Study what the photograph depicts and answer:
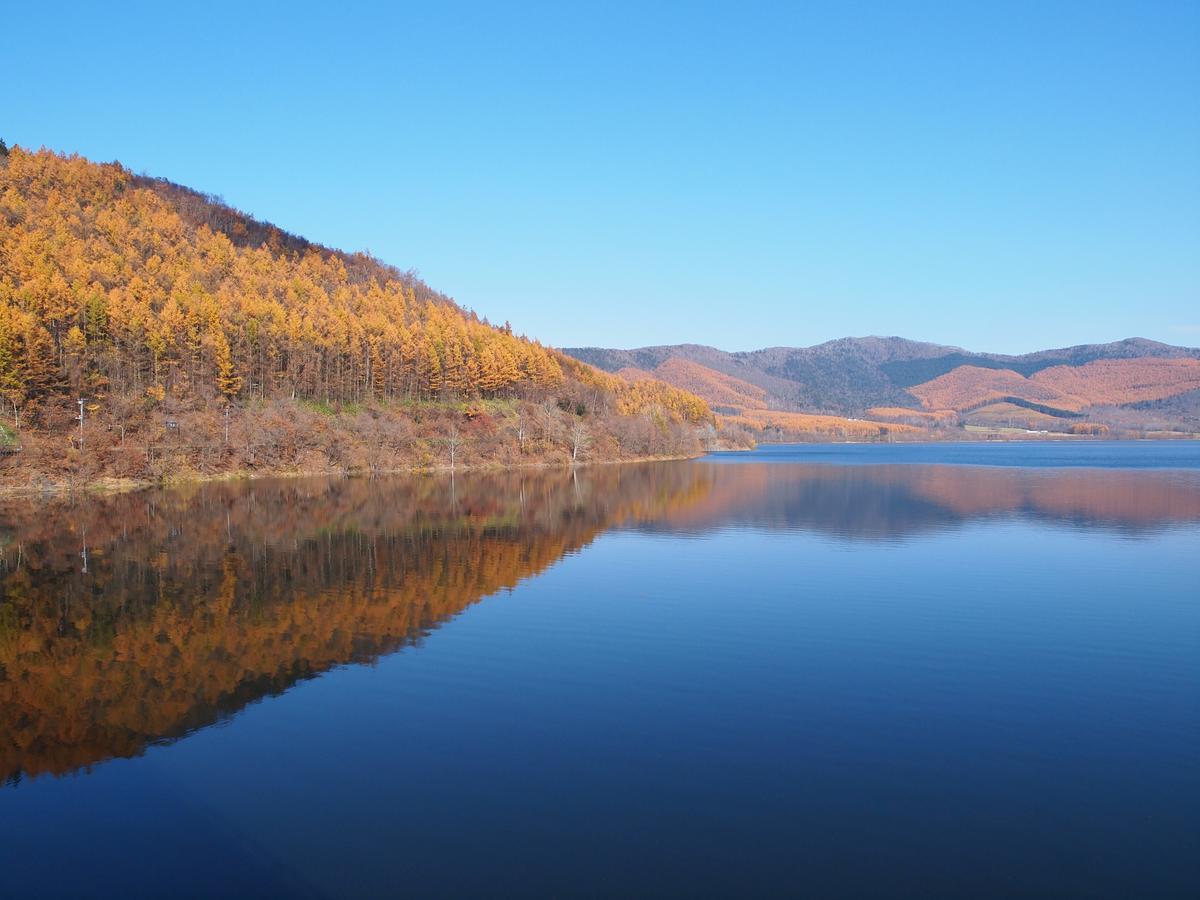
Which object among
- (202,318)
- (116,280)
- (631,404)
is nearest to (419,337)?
(202,318)

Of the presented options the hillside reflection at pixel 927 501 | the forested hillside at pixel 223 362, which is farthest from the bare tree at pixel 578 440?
the hillside reflection at pixel 927 501

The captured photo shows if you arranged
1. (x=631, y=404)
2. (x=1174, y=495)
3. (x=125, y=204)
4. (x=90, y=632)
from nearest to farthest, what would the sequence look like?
(x=90, y=632) → (x=1174, y=495) → (x=125, y=204) → (x=631, y=404)

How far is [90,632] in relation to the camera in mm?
17453

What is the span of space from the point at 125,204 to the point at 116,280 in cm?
3500

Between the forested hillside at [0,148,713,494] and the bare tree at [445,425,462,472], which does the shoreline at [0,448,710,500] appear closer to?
the forested hillside at [0,148,713,494]

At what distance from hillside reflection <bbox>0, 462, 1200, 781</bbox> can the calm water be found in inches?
5.5

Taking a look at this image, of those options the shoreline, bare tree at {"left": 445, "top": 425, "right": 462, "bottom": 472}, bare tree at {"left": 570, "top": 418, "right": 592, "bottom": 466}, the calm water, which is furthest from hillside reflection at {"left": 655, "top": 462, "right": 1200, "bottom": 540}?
bare tree at {"left": 445, "top": 425, "right": 462, "bottom": 472}

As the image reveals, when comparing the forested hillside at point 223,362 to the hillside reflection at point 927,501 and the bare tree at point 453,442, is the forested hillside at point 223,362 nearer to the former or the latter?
the bare tree at point 453,442

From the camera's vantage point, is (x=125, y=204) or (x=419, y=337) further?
(x=125, y=204)

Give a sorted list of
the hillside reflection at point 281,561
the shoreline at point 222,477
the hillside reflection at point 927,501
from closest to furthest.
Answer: the hillside reflection at point 281,561, the hillside reflection at point 927,501, the shoreline at point 222,477

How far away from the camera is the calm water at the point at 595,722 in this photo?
27.8 ft

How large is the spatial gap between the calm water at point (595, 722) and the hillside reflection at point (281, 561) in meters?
0.14

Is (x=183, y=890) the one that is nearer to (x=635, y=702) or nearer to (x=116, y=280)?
(x=635, y=702)

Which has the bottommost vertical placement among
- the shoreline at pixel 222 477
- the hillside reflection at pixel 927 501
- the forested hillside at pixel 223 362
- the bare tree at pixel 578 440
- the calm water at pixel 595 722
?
the calm water at pixel 595 722
